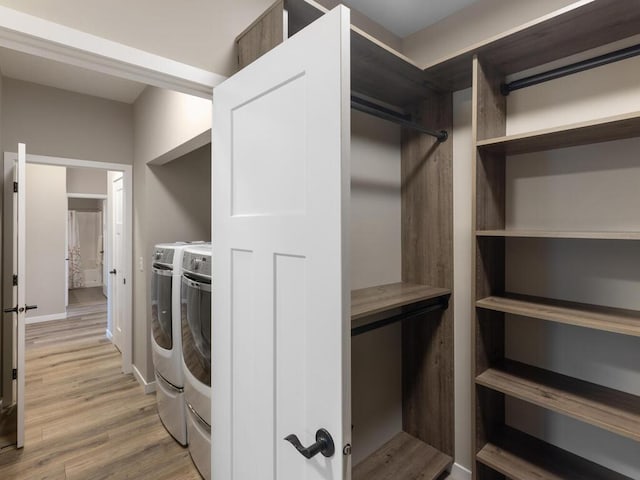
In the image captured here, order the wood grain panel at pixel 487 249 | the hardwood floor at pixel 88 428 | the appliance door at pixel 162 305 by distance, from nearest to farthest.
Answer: the wood grain panel at pixel 487 249 < the hardwood floor at pixel 88 428 < the appliance door at pixel 162 305

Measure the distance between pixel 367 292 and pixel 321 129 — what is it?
1.14m

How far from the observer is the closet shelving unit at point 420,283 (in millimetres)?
1767

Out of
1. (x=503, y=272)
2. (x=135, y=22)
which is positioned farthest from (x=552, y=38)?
(x=135, y=22)

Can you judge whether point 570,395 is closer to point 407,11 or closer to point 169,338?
point 407,11

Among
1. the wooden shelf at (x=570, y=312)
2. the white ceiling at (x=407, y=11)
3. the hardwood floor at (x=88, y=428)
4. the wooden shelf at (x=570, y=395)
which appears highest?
the white ceiling at (x=407, y=11)

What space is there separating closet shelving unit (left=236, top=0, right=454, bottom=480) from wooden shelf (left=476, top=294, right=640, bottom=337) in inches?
13.9

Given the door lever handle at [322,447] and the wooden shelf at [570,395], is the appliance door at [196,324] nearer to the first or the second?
the door lever handle at [322,447]

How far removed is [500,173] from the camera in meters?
1.71

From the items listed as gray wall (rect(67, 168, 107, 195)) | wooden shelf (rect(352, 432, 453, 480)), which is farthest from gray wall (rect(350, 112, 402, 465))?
gray wall (rect(67, 168, 107, 195))

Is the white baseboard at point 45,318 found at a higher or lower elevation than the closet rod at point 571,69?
lower

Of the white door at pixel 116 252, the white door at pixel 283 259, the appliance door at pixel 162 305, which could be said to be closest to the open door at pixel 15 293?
the appliance door at pixel 162 305

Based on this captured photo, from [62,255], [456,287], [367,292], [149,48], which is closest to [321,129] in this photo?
[149,48]

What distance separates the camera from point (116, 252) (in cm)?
402

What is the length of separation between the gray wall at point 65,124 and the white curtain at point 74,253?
19.2ft
